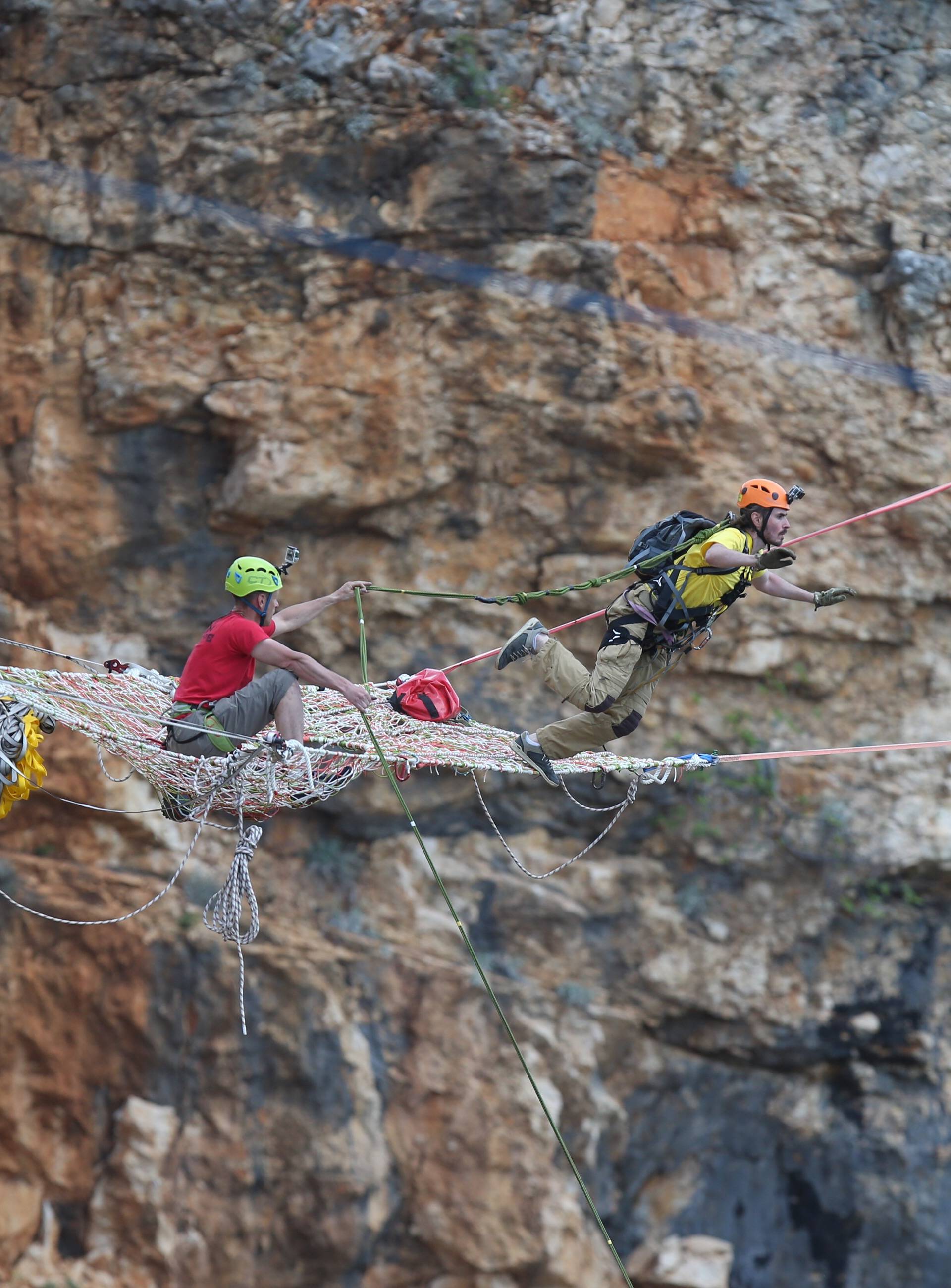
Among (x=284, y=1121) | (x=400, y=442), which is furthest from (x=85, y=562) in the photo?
(x=284, y=1121)

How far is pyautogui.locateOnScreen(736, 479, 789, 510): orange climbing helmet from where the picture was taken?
19.8ft

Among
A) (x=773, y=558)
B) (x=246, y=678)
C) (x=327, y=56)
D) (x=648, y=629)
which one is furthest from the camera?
(x=327, y=56)

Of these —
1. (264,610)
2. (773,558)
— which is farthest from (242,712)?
(773,558)

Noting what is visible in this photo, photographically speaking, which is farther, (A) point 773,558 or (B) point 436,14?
(B) point 436,14

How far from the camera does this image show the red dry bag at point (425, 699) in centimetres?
642

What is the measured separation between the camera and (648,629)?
637 centimetres

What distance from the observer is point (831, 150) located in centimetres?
998

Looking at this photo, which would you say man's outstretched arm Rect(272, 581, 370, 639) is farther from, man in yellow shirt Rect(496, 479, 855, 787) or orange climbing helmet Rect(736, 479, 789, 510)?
orange climbing helmet Rect(736, 479, 789, 510)

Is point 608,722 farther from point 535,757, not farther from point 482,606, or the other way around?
point 482,606

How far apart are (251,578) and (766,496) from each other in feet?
7.63

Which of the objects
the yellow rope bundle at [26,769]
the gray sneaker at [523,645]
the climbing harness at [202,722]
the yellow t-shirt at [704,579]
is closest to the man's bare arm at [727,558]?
the yellow t-shirt at [704,579]

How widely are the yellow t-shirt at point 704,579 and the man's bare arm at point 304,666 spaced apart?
1.57 m

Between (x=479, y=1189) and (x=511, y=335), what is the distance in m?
6.22

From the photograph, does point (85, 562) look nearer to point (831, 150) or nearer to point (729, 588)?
point (729, 588)
